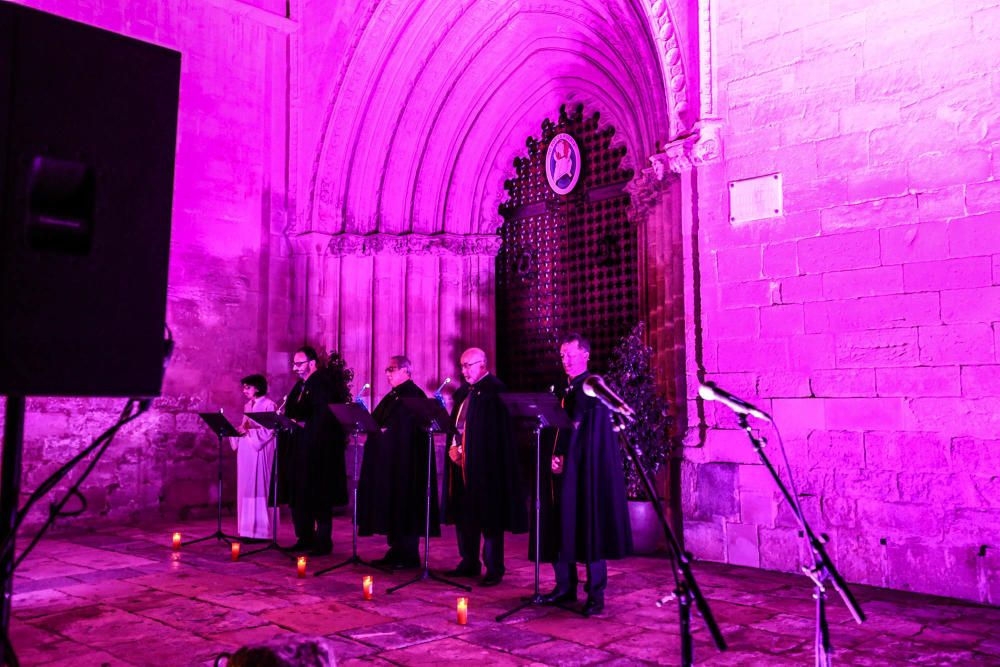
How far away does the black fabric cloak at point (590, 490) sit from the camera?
191 inches

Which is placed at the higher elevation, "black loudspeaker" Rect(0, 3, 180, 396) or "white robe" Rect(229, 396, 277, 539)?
"black loudspeaker" Rect(0, 3, 180, 396)

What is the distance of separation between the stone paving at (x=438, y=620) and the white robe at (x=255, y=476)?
4.39 feet

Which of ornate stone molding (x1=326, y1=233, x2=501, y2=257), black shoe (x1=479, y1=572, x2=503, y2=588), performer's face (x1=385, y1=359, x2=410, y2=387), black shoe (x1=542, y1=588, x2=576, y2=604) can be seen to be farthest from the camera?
ornate stone molding (x1=326, y1=233, x2=501, y2=257)

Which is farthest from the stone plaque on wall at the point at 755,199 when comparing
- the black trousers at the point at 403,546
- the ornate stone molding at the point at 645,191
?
the black trousers at the point at 403,546

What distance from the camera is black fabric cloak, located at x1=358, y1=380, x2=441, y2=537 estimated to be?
6.33 meters

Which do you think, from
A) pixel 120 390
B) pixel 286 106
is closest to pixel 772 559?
pixel 120 390

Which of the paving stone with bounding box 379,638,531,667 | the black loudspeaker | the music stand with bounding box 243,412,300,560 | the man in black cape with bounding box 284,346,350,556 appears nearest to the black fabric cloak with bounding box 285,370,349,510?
the man in black cape with bounding box 284,346,350,556

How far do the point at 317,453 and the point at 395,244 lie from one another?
4.23 m

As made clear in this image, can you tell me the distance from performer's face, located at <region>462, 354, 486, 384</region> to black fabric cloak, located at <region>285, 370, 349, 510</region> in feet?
5.82

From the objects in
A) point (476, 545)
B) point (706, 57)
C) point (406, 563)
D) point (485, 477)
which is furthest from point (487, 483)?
point (706, 57)

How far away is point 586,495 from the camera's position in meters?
4.91

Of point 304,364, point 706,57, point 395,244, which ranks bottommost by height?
point 304,364

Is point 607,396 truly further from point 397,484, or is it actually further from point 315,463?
point 315,463

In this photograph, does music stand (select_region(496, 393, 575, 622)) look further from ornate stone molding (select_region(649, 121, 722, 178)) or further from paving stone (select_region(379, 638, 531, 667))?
ornate stone molding (select_region(649, 121, 722, 178))
